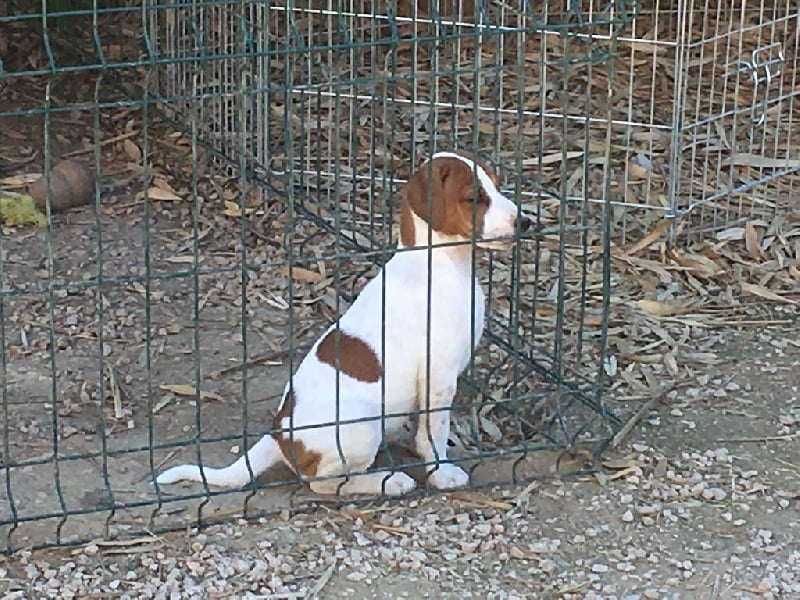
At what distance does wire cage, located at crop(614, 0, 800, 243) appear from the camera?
6465 mm

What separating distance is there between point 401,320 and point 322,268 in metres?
1.84

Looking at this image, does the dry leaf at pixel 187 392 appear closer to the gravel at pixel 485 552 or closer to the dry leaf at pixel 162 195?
the gravel at pixel 485 552

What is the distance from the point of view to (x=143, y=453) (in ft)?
15.9

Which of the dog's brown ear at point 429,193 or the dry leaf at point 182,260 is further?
the dry leaf at point 182,260

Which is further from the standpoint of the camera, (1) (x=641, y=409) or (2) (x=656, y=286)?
(2) (x=656, y=286)

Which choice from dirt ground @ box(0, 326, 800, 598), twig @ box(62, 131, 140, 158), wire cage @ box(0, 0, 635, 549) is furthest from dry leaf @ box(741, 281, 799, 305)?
twig @ box(62, 131, 140, 158)

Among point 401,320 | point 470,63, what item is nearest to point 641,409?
point 401,320

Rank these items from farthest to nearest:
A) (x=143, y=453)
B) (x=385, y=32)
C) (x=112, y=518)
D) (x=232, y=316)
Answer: (x=385, y=32), (x=232, y=316), (x=143, y=453), (x=112, y=518)

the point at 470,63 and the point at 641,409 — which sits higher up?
the point at 470,63

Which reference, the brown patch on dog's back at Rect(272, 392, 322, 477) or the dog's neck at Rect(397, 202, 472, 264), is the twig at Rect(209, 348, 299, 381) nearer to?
the brown patch on dog's back at Rect(272, 392, 322, 477)

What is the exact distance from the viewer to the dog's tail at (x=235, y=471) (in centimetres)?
448

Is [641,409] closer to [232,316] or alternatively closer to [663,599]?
[663,599]

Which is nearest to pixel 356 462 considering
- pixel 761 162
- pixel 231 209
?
pixel 231 209

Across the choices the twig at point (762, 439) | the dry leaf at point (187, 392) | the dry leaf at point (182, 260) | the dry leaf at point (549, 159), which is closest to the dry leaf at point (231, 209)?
the dry leaf at point (182, 260)
